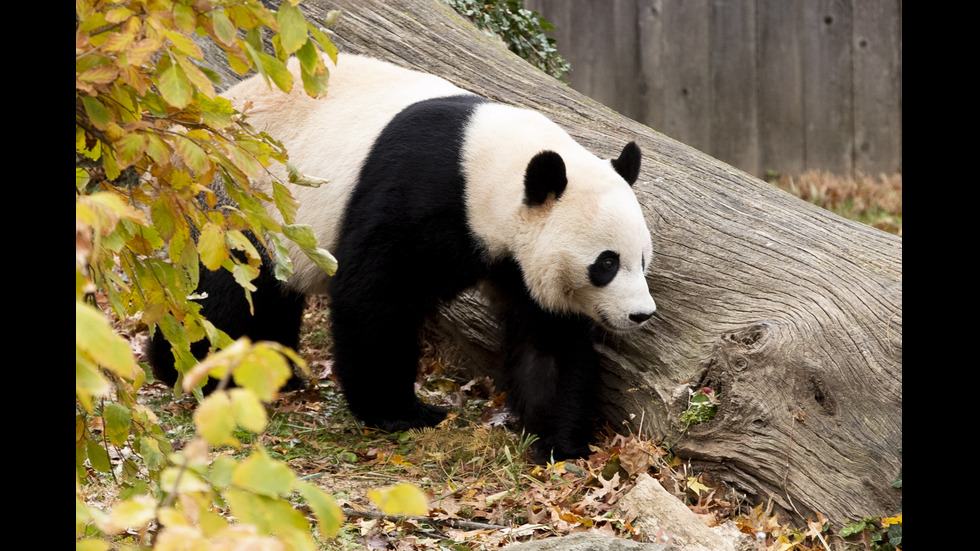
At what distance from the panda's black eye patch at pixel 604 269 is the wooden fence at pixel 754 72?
20.4ft

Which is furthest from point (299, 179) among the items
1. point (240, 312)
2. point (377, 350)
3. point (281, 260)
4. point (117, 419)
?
point (240, 312)

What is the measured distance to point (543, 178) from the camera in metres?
3.92

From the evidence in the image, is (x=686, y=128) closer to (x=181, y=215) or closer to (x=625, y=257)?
(x=625, y=257)

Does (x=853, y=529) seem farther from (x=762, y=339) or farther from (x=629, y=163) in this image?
(x=629, y=163)

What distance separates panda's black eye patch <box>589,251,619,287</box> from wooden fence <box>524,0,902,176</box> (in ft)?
20.4

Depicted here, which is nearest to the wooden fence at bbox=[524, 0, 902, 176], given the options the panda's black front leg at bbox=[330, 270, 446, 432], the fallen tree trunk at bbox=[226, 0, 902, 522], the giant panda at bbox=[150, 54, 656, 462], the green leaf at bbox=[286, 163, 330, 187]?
the fallen tree trunk at bbox=[226, 0, 902, 522]

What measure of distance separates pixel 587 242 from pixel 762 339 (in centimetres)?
86

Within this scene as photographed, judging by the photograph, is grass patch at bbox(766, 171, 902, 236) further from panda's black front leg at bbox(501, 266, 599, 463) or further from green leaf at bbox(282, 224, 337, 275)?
green leaf at bbox(282, 224, 337, 275)

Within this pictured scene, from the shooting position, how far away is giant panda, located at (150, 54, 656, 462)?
157 inches

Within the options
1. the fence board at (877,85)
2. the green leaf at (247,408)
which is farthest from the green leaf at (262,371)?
the fence board at (877,85)

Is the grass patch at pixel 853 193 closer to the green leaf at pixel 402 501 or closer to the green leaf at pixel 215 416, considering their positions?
the green leaf at pixel 402 501

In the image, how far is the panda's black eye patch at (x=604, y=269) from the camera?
395 centimetres

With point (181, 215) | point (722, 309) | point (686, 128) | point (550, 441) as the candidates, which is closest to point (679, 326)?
point (722, 309)
